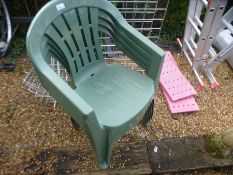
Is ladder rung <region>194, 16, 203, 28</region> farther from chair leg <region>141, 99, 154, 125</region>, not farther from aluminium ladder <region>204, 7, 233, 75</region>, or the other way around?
chair leg <region>141, 99, 154, 125</region>

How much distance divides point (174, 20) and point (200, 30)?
2.58 feet

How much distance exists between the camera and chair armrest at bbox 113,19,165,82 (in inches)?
83.4

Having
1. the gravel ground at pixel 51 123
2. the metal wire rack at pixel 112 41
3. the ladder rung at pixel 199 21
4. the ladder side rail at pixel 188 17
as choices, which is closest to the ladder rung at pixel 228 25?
the ladder rung at pixel 199 21

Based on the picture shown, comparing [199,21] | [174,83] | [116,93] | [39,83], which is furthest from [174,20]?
[39,83]

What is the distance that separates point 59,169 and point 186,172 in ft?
3.92

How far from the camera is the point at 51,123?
2727 millimetres

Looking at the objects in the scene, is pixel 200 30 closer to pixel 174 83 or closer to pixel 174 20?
pixel 174 83

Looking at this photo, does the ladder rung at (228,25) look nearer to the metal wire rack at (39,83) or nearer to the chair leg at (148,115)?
the chair leg at (148,115)

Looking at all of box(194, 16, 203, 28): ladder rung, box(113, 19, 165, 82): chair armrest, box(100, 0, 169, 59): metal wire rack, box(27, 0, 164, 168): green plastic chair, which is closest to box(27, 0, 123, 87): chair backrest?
box(27, 0, 164, 168): green plastic chair

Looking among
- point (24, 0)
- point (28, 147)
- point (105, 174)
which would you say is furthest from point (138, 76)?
point (24, 0)

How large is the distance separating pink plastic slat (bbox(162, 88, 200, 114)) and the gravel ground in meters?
0.07

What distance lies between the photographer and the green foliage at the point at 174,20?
3.49m

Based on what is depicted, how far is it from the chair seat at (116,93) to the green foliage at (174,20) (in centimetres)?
153

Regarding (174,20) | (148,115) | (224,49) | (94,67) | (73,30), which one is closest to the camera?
(73,30)
